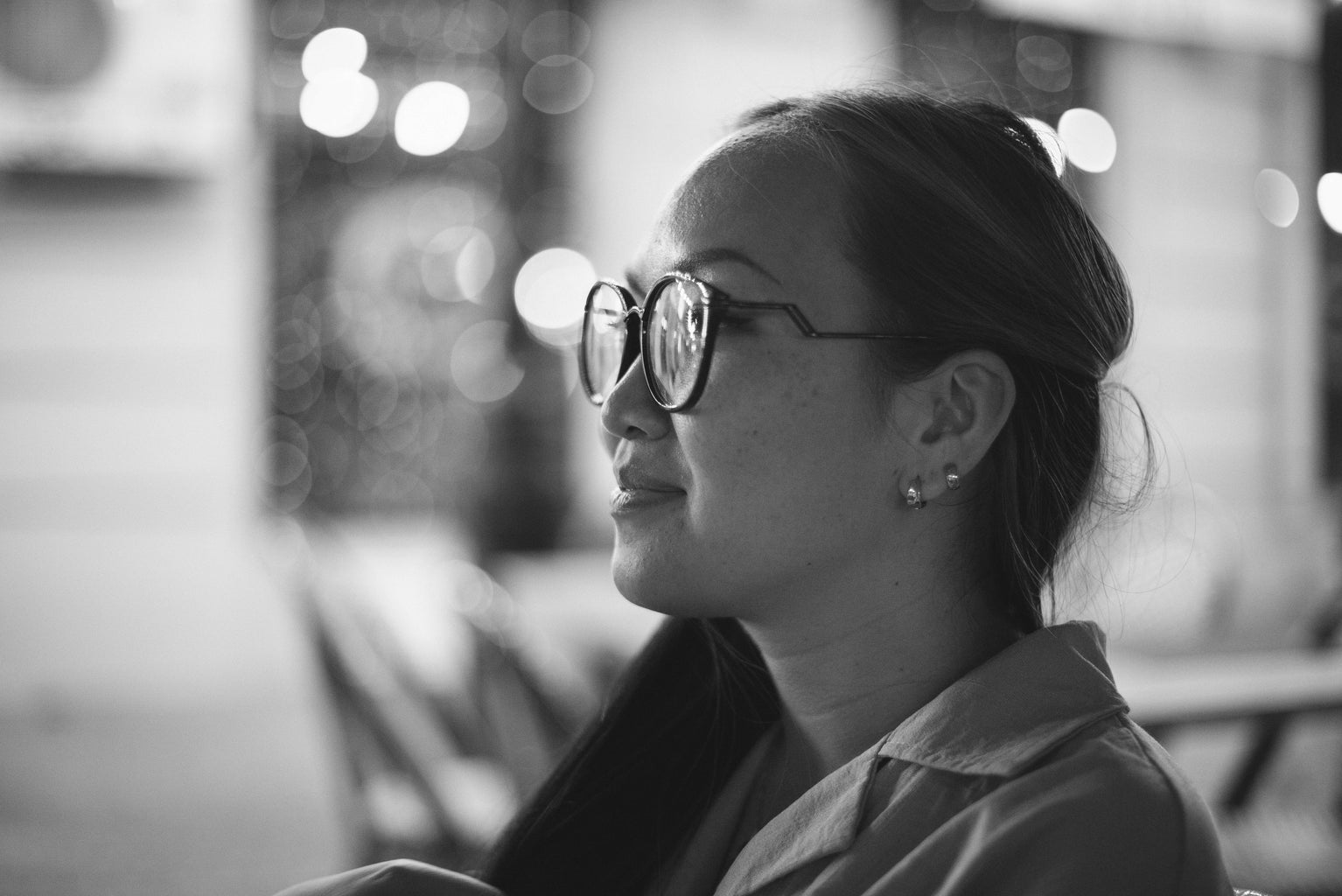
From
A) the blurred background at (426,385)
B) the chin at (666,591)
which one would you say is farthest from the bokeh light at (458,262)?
the chin at (666,591)

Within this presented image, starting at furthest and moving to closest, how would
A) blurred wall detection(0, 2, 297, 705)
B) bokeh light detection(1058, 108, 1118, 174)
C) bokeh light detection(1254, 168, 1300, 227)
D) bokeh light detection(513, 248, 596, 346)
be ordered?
1. bokeh light detection(513, 248, 596, 346)
2. bokeh light detection(1058, 108, 1118, 174)
3. blurred wall detection(0, 2, 297, 705)
4. bokeh light detection(1254, 168, 1300, 227)

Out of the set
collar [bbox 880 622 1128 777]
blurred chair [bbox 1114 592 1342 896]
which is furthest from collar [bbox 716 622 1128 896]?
blurred chair [bbox 1114 592 1342 896]

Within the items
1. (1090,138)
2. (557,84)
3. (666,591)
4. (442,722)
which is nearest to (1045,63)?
(1090,138)

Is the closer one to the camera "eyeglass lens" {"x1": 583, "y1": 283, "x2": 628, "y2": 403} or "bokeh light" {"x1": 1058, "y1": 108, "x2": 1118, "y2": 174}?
"eyeglass lens" {"x1": 583, "y1": 283, "x2": 628, "y2": 403}

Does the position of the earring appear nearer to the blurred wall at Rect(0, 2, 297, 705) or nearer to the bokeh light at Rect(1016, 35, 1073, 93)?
the blurred wall at Rect(0, 2, 297, 705)

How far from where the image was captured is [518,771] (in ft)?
11.1

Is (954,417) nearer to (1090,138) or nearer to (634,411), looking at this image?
(634,411)

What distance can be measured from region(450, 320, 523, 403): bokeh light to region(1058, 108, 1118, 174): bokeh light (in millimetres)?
2484

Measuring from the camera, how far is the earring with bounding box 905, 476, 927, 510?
1.00 metres

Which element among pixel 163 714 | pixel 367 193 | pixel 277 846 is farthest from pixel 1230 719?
pixel 367 193

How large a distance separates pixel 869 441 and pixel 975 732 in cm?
25

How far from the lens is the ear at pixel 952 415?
0.99 m

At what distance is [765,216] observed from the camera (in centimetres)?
101

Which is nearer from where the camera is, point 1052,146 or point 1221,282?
point 1052,146
